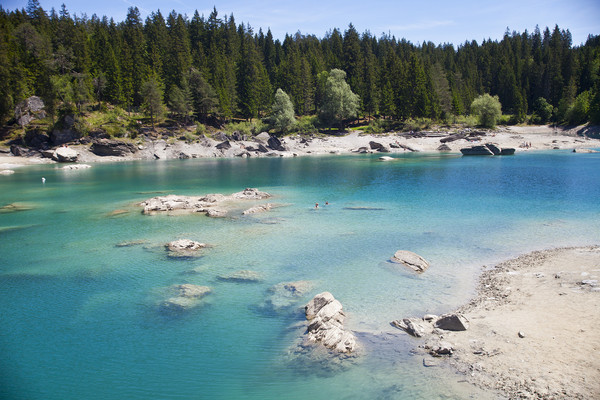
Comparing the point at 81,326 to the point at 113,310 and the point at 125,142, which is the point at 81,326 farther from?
the point at 125,142

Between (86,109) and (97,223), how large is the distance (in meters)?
68.6

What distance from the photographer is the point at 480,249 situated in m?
20.2

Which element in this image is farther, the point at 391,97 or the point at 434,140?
the point at 391,97

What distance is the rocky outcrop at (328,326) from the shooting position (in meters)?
11.4

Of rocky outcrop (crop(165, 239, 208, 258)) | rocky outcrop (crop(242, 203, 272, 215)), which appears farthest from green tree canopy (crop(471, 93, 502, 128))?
rocky outcrop (crop(165, 239, 208, 258))

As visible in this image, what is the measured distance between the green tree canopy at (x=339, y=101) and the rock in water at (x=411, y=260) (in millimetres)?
85985

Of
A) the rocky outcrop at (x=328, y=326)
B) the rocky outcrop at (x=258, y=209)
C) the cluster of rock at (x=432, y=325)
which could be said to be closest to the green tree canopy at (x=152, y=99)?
the rocky outcrop at (x=258, y=209)

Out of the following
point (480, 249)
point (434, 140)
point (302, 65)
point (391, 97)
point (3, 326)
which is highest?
point (302, 65)

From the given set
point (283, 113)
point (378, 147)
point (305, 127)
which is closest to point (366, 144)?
point (378, 147)

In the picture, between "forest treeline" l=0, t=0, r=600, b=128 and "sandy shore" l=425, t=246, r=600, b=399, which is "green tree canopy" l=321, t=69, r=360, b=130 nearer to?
"forest treeline" l=0, t=0, r=600, b=128

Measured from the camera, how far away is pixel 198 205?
34312 mm

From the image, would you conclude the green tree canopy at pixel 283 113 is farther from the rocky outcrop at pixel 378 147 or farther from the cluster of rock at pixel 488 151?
the cluster of rock at pixel 488 151

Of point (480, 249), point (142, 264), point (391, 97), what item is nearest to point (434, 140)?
point (391, 97)

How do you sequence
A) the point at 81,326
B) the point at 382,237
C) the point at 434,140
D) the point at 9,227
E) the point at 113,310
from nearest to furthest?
1. the point at 81,326
2. the point at 113,310
3. the point at 382,237
4. the point at 9,227
5. the point at 434,140
